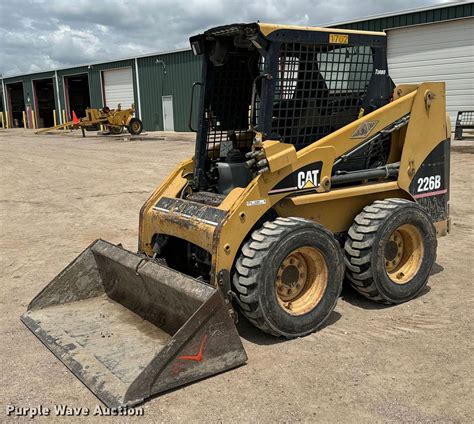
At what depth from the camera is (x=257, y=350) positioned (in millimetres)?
3961

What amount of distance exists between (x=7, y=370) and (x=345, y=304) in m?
2.77

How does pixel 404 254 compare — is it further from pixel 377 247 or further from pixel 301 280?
pixel 301 280

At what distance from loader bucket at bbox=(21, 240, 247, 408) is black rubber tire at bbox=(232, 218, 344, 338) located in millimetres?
333

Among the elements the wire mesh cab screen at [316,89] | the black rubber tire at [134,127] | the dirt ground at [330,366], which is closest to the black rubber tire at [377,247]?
the dirt ground at [330,366]

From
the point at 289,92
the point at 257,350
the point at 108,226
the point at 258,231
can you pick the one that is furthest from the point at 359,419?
the point at 108,226

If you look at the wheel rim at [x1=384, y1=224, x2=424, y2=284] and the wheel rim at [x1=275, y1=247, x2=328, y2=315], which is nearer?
the wheel rim at [x1=275, y1=247, x2=328, y2=315]

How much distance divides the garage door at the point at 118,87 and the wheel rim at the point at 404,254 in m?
28.6

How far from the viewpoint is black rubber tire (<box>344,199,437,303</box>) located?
177 inches

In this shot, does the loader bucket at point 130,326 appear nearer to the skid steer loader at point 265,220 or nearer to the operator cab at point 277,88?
the skid steer loader at point 265,220

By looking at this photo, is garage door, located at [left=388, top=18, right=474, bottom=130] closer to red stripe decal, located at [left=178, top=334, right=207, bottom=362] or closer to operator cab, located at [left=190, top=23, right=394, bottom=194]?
operator cab, located at [left=190, top=23, right=394, bottom=194]

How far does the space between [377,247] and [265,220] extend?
984 mm

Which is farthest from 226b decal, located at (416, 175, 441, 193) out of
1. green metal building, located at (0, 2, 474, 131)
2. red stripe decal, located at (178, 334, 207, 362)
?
green metal building, located at (0, 2, 474, 131)

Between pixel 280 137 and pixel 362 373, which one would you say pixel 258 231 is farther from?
pixel 362 373

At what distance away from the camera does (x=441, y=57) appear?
60.6 feet
